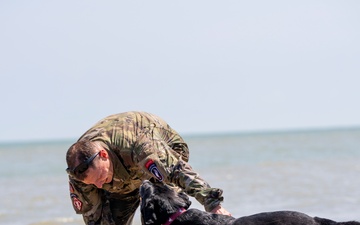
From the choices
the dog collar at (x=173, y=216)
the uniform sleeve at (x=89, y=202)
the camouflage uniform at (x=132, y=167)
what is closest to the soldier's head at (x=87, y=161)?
the camouflage uniform at (x=132, y=167)

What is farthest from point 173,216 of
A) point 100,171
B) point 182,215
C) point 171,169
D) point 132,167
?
point 132,167

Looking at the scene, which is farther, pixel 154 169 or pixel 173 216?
pixel 154 169

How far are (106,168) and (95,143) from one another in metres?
0.22

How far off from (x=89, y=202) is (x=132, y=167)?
549 millimetres

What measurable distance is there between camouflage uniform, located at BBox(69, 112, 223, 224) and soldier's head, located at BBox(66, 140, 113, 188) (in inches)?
7.7

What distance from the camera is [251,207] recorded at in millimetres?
12562

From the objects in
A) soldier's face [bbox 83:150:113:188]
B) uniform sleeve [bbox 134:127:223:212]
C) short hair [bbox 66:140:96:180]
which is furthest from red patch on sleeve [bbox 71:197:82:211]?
uniform sleeve [bbox 134:127:223:212]

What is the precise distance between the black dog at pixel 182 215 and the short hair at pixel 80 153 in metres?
0.65

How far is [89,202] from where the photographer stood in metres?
6.56

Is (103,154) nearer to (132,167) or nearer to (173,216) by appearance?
(132,167)

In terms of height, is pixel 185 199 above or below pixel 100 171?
below

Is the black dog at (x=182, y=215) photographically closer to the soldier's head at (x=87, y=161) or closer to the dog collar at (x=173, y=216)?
the dog collar at (x=173, y=216)

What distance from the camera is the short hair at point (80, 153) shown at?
587 cm

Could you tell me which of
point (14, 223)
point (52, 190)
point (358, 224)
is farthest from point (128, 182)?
point (52, 190)
